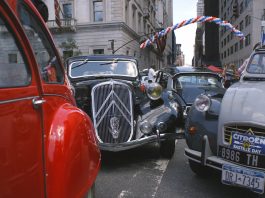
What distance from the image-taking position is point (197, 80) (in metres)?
9.25

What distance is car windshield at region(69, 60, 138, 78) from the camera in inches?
258

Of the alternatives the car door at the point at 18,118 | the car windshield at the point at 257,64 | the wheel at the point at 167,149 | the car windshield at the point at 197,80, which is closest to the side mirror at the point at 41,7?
the car door at the point at 18,118

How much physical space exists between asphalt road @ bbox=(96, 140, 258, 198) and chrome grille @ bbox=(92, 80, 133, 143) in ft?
1.60

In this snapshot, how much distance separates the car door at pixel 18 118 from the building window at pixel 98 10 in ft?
116

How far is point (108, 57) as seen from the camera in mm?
6910

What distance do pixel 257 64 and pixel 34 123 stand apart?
3.77m

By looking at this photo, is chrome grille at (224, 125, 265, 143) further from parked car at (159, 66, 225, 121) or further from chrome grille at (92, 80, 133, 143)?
parked car at (159, 66, 225, 121)

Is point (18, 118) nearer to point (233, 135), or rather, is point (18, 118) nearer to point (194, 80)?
point (233, 135)

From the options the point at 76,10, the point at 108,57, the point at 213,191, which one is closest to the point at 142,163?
the point at 213,191

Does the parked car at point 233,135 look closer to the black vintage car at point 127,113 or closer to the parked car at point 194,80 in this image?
the black vintage car at point 127,113

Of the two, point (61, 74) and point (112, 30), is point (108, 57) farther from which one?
point (112, 30)

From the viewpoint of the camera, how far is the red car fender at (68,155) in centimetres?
202

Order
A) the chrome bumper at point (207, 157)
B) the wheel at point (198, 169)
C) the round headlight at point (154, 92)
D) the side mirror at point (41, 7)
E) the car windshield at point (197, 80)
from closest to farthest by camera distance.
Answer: the side mirror at point (41, 7) < the chrome bumper at point (207, 157) < the wheel at point (198, 169) < the round headlight at point (154, 92) < the car windshield at point (197, 80)

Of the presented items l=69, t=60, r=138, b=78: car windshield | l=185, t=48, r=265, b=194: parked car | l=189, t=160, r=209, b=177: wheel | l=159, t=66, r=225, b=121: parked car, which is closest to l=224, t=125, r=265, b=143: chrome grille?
l=185, t=48, r=265, b=194: parked car
